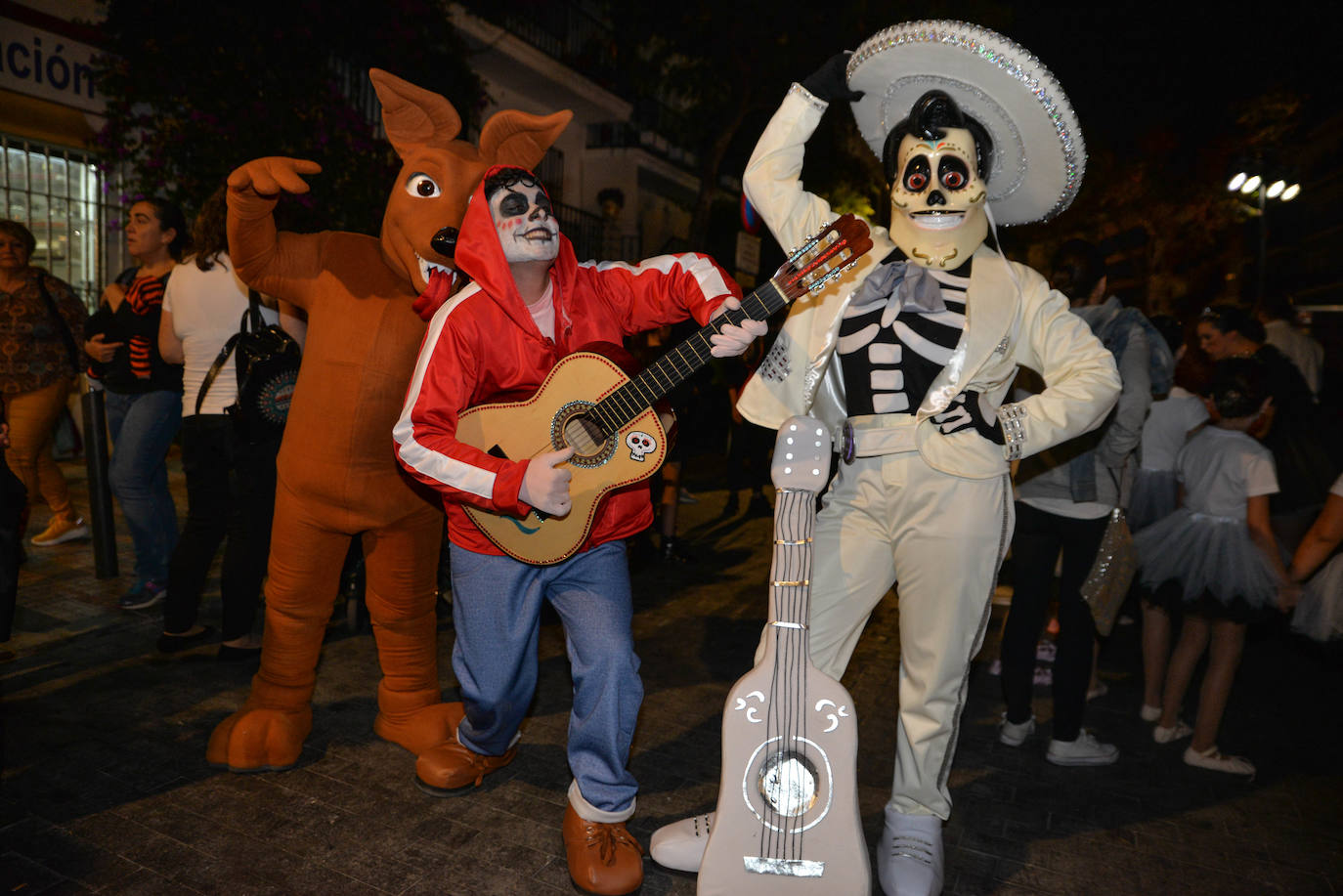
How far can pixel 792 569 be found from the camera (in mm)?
2588

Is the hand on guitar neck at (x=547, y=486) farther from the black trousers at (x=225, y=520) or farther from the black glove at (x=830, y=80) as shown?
the black trousers at (x=225, y=520)

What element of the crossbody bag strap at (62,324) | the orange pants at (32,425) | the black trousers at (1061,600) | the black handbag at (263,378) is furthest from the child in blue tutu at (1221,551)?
the orange pants at (32,425)

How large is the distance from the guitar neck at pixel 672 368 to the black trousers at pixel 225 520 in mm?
2102

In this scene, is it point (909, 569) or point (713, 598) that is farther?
point (713, 598)

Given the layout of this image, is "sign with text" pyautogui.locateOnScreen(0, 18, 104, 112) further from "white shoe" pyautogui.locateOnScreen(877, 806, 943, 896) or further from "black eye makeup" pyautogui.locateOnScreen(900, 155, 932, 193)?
"white shoe" pyautogui.locateOnScreen(877, 806, 943, 896)

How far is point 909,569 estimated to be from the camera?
9.18 ft

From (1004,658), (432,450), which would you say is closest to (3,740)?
(432,450)

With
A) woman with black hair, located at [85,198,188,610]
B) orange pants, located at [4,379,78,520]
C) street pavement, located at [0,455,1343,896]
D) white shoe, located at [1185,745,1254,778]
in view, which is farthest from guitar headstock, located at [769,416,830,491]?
orange pants, located at [4,379,78,520]

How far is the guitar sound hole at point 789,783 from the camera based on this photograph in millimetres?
2551

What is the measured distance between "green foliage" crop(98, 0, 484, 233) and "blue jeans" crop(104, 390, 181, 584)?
1.72 meters

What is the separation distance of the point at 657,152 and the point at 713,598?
51.5ft

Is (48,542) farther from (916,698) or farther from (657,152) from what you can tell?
(657,152)

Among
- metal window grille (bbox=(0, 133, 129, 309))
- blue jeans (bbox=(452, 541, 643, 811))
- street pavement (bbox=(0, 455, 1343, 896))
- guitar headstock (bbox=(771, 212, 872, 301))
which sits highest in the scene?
metal window grille (bbox=(0, 133, 129, 309))

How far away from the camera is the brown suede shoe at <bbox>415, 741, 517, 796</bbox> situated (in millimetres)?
3236
